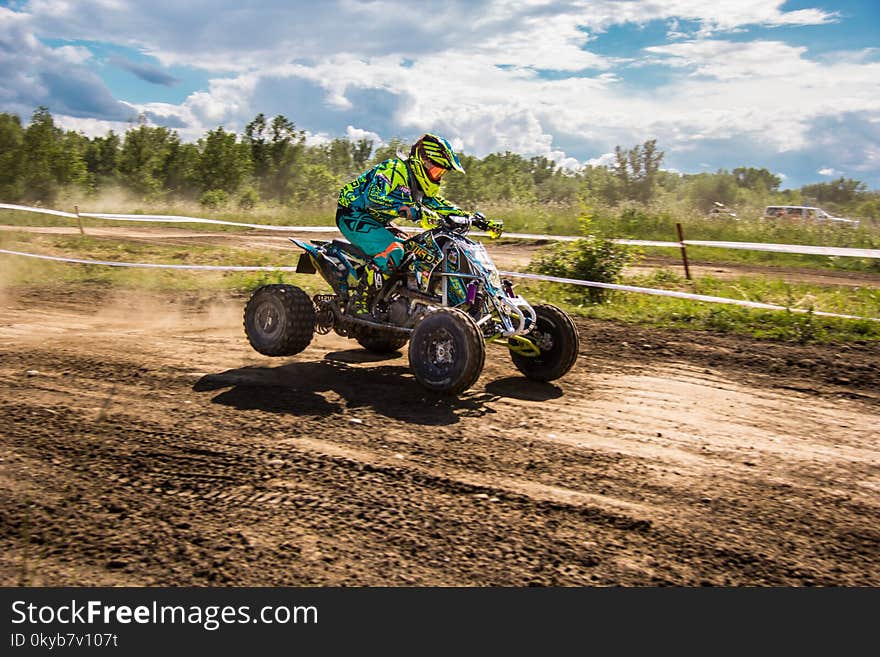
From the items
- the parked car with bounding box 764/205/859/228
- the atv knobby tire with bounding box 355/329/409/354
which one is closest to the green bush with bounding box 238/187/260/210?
the parked car with bounding box 764/205/859/228

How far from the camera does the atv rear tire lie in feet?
20.4

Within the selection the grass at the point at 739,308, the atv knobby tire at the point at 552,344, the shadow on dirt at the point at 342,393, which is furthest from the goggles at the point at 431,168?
the grass at the point at 739,308

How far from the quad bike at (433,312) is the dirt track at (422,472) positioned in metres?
0.31

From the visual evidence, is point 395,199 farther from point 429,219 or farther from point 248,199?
point 248,199

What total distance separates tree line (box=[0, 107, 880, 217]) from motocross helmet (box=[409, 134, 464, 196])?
21209 millimetres

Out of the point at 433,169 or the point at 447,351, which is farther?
the point at 433,169

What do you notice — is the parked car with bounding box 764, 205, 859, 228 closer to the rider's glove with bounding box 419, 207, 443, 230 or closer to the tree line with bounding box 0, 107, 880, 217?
the tree line with bounding box 0, 107, 880, 217

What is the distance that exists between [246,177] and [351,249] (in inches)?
1218

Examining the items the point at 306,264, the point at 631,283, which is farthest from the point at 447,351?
the point at 631,283

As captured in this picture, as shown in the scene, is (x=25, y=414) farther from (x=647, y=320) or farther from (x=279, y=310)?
(x=647, y=320)

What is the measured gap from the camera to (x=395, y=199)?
23.9 ft

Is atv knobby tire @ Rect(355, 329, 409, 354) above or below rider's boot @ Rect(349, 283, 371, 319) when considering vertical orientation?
below

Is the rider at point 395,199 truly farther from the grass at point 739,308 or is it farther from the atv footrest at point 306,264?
the grass at point 739,308

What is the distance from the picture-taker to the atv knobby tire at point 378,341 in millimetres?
8141
